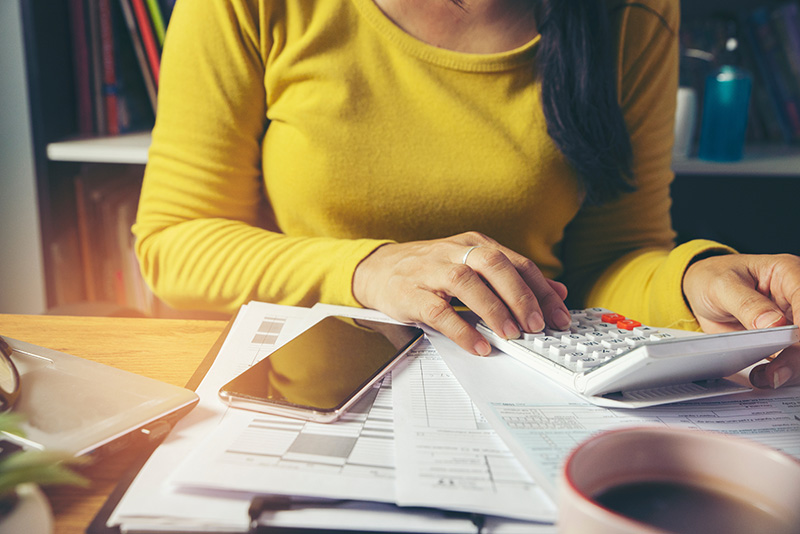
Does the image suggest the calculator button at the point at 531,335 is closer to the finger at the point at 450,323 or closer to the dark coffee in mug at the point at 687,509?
the finger at the point at 450,323

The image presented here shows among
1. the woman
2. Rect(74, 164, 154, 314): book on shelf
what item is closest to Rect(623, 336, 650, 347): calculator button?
the woman

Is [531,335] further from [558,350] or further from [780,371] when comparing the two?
[780,371]

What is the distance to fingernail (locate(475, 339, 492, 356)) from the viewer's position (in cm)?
43

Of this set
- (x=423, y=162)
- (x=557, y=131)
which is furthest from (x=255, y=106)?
(x=557, y=131)

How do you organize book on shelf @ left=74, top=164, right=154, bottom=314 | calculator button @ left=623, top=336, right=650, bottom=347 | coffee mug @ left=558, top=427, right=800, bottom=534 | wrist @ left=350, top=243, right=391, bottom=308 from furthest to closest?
1. book on shelf @ left=74, top=164, right=154, bottom=314
2. wrist @ left=350, top=243, right=391, bottom=308
3. calculator button @ left=623, top=336, right=650, bottom=347
4. coffee mug @ left=558, top=427, right=800, bottom=534

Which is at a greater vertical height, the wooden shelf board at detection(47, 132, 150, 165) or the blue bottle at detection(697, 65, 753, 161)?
the blue bottle at detection(697, 65, 753, 161)

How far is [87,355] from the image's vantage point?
1.48 feet

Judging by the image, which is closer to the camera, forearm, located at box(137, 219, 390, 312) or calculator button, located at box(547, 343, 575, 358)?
calculator button, located at box(547, 343, 575, 358)

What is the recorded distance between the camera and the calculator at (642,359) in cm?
32

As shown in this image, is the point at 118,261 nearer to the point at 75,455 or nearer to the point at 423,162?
the point at 423,162

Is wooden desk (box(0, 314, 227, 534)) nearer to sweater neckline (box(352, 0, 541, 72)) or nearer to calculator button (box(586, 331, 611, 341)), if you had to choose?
calculator button (box(586, 331, 611, 341))

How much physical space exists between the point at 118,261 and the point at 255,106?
65cm

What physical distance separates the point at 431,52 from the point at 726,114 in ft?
2.46

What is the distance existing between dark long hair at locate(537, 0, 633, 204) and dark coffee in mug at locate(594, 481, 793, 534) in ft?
1.77
